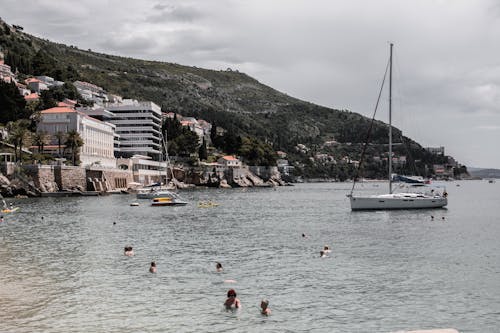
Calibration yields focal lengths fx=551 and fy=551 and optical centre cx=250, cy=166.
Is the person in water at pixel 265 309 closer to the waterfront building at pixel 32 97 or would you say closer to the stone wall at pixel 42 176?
the stone wall at pixel 42 176

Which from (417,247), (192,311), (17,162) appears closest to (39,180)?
(17,162)

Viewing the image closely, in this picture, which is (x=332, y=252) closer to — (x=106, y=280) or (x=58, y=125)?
(x=106, y=280)

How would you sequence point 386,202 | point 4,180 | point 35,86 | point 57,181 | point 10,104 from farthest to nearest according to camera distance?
1. point 35,86
2. point 10,104
3. point 57,181
4. point 4,180
5. point 386,202

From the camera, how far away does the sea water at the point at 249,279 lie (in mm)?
22672

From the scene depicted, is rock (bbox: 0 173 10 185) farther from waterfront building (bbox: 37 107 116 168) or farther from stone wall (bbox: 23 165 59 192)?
waterfront building (bbox: 37 107 116 168)

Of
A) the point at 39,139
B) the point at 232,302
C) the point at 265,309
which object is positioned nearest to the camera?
the point at 265,309

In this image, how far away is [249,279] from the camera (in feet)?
101

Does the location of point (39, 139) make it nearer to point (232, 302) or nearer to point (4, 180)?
point (4, 180)

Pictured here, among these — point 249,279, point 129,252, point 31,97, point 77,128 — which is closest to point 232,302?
point 249,279

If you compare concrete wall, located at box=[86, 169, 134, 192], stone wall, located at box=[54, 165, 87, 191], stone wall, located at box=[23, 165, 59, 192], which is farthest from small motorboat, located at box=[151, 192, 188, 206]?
concrete wall, located at box=[86, 169, 134, 192]

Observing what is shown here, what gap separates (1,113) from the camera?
507 feet

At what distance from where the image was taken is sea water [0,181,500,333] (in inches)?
893

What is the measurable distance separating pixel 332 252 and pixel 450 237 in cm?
1755

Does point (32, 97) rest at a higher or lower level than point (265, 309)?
higher
